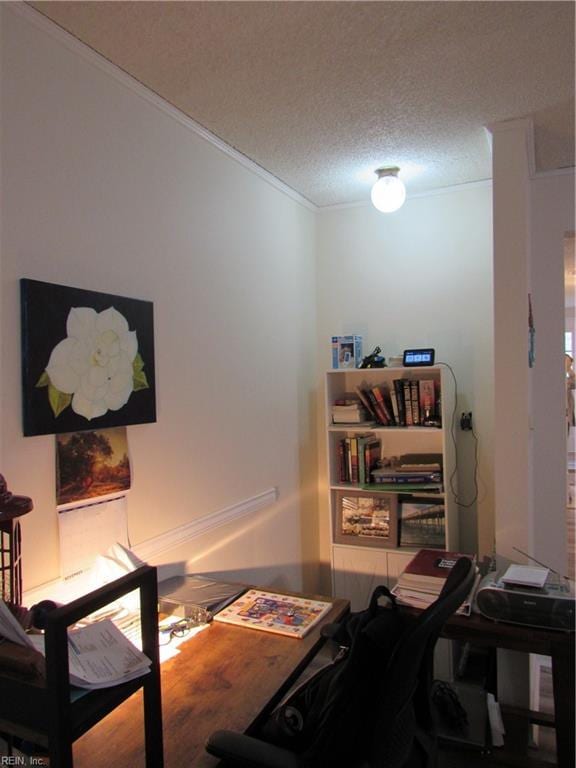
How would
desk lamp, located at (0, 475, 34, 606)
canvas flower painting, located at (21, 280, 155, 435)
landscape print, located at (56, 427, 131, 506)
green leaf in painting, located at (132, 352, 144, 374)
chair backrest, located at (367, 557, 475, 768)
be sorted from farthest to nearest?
green leaf in painting, located at (132, 352, 144, 374)
landscape print, located at (56, 427, 131, 506)
canvas flower painting, located at (21, 280, 155, 435)
desk lamp, located at (0, 475, 34, 606)
chair backrest, located at (367, 557, 475, 768)

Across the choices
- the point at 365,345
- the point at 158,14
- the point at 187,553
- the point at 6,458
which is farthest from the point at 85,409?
the point at 365,345

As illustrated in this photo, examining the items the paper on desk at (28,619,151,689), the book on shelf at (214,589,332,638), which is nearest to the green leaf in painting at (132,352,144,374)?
the book on shelf at (214,589,332,638)

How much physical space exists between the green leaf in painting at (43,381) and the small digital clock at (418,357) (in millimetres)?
1978

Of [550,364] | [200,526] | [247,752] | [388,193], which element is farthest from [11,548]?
[550,364]

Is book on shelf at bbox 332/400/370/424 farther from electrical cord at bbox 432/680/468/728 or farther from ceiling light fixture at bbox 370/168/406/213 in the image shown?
electrical cord at bbox 432/680/468/728

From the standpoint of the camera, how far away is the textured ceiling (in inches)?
66.2

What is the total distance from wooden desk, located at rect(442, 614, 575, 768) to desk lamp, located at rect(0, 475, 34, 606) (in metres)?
1.50

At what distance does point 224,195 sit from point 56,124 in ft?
3.22

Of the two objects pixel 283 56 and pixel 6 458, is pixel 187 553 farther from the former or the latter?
pixel 283 56

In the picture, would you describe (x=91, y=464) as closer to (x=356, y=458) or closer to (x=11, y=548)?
(x=11, y=548)

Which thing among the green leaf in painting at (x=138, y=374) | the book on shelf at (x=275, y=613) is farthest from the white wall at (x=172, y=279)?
the book on shelf at (x=275, y=613)

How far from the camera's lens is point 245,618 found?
6.16ft

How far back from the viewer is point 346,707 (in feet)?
3.94

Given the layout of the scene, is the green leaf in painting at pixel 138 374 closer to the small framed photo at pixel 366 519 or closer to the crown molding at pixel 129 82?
the crown molding at pixel 129 82
